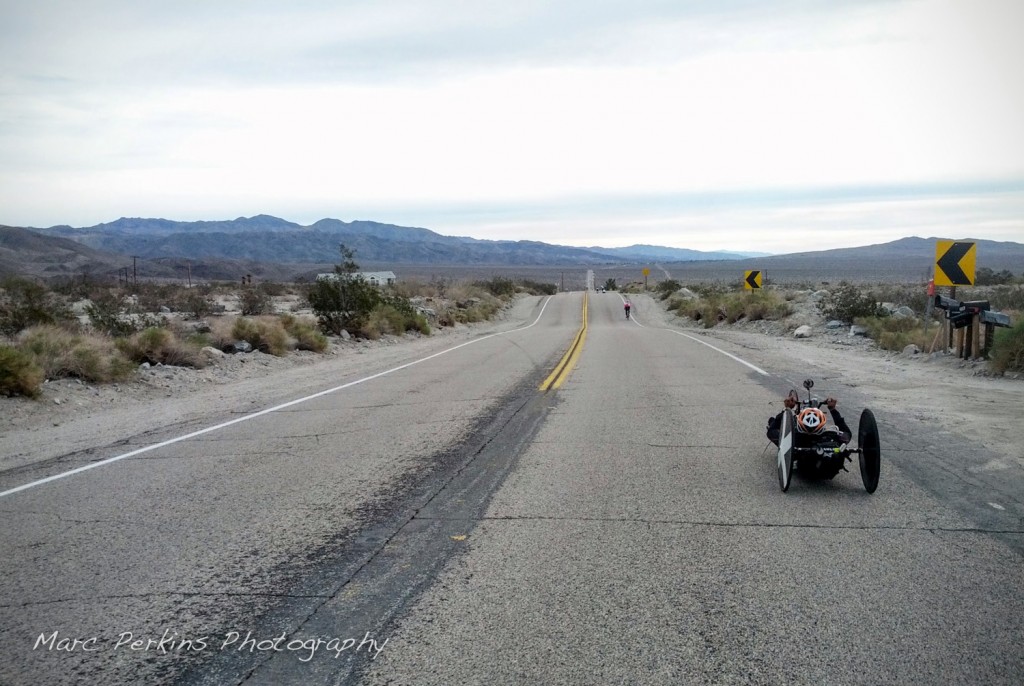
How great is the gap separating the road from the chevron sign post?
8.28 metres

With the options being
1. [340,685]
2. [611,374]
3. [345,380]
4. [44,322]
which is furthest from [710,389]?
[44,322]

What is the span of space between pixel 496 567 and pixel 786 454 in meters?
3.02

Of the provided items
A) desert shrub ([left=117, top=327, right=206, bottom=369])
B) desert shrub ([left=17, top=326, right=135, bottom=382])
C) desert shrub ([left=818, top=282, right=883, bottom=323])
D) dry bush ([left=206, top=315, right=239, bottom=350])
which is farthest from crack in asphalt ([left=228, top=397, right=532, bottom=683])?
desert shrub ([left=818, top=282, right=883, bottom=323])

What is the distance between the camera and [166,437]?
10.2m

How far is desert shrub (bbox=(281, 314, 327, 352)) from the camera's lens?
22.8 metres

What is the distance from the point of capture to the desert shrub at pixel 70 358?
1445cm

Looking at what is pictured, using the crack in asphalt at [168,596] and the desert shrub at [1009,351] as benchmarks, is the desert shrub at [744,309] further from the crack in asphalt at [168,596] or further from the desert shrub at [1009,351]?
the crack in asphalt at [168,596]

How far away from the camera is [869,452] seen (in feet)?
22.6

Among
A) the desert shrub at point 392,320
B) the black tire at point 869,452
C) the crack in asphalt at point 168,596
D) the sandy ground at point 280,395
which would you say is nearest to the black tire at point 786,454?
the black tire at point 869,452

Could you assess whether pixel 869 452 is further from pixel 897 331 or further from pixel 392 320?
pixel 392 320

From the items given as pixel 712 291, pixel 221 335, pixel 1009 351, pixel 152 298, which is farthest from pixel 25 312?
pixel 712 291

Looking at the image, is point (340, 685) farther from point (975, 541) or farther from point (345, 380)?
point (345, 380)

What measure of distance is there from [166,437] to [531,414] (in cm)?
476

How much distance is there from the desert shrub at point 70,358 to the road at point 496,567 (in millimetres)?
6021
